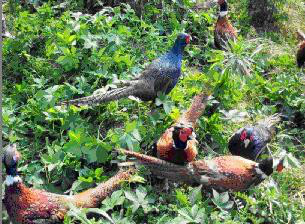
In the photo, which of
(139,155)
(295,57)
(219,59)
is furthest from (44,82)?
(295,57)

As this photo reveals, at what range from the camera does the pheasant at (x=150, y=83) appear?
4.48m

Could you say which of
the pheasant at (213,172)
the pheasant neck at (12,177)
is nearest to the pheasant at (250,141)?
the pheasant at (213,172)

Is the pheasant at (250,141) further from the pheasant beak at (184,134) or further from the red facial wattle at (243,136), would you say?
the pheasant beak at (184,134)

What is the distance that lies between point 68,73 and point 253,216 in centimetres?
262

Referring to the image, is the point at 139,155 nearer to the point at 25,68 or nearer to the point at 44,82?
the point at 44,82

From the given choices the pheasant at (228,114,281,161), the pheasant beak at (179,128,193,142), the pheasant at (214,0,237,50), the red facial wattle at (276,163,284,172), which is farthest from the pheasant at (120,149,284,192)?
the pheasant at (214,0,237,50)

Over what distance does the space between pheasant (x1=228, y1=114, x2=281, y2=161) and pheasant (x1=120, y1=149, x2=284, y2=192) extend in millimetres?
348

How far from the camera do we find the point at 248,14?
22.6 ft

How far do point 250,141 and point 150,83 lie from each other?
117 cm

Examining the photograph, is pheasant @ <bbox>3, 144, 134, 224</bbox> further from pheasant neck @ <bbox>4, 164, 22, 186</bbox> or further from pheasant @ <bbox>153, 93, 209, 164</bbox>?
pheasant @ <bbox>153, 93, 209, 164</bbox>

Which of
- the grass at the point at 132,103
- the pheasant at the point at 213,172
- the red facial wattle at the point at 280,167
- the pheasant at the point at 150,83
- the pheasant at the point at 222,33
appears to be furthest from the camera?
the pheasant at the point at 222,33

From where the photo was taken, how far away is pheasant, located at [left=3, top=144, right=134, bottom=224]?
135 inches

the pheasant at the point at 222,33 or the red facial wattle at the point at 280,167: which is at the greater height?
the pheasant at the point at 222,33

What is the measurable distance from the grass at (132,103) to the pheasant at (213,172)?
107 millimetres
